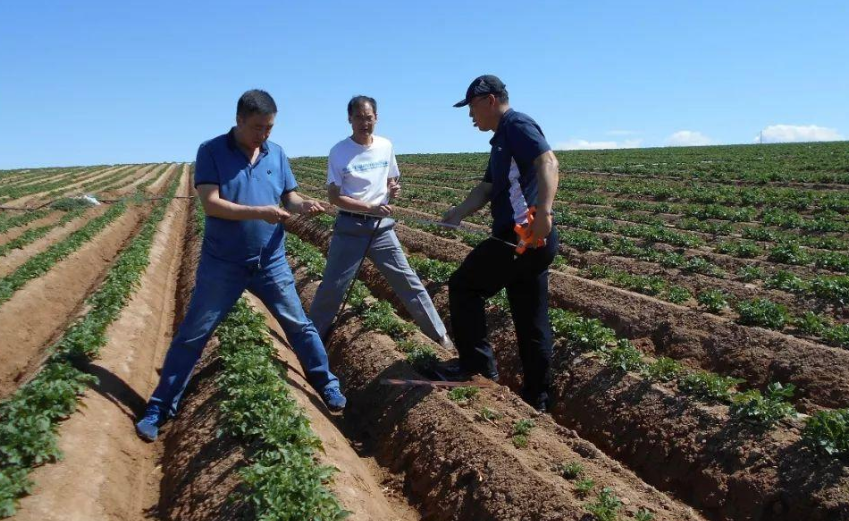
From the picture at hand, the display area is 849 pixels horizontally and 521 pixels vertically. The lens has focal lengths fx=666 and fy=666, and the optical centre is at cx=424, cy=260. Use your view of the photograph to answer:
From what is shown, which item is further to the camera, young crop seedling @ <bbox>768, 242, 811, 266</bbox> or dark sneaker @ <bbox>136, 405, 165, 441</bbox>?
young crop seedling @ <bbox>768, 242, 811, 266</bbox>

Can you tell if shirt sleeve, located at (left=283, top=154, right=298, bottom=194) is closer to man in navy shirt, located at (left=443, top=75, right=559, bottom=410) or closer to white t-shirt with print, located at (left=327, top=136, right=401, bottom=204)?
white t-shirt with print, located at (left=327, top=136, right=401, bottom=204)

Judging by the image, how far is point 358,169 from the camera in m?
6.25

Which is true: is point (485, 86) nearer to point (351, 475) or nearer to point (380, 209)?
point (380, 209)

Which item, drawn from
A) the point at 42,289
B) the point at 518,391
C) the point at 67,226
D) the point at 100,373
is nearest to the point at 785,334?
the point at 518,391

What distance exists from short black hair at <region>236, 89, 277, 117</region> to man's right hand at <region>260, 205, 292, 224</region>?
674 mm

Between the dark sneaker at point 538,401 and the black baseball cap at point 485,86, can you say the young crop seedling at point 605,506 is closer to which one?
the dark sneaker at point 538,401

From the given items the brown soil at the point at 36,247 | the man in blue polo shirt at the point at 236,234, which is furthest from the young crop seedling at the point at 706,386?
the brown soil at the point at 36,247

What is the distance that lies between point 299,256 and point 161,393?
22.1 feet

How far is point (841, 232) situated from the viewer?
13.3 m

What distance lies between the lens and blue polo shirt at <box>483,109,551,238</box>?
477 cm

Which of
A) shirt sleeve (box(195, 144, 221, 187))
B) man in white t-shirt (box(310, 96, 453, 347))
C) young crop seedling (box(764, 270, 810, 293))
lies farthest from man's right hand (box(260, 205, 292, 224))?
young crop seedling (box(764, 270, 810, 293))

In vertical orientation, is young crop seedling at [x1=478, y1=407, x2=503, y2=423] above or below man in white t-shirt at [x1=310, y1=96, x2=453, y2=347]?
below

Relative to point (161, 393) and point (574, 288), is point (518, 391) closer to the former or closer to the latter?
point (574, 288)

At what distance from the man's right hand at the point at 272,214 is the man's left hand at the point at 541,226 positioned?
182 cm
